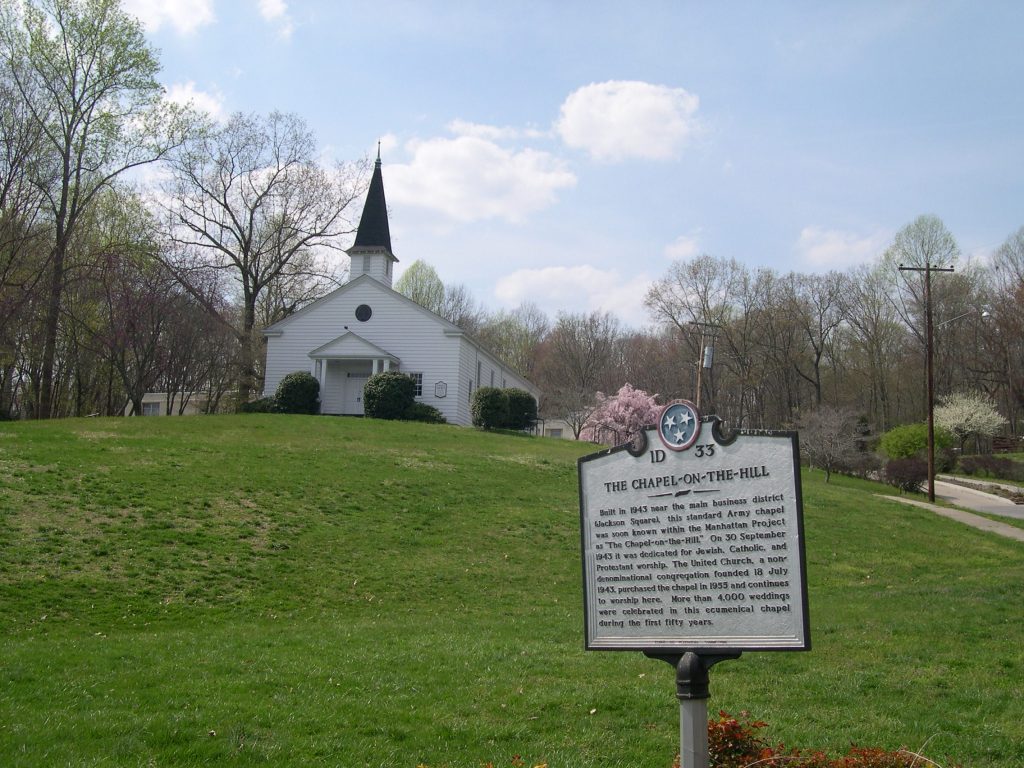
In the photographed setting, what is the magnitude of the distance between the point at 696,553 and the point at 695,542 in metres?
0.06

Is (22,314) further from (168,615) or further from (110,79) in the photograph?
(168,615)

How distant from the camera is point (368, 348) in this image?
1660 inches

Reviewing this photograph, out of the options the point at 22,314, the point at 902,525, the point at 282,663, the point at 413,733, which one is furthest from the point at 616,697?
the point at 22,314

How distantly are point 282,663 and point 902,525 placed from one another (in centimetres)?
2077

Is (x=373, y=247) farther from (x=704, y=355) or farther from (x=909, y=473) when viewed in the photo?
(x=909, y=473)

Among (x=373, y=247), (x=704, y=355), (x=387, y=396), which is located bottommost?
(x=387, y=396)

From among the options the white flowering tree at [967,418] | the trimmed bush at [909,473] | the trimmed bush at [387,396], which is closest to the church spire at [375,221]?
the trimmed bush at [387,396]

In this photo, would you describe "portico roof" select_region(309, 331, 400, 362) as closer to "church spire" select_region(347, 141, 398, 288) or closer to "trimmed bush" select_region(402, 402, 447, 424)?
"trimmed bush" select_region(402, 402, 447, 424)

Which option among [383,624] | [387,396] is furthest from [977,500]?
[383,624]

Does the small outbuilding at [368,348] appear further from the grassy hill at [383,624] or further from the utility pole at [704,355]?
the grassy hill at [383,624]

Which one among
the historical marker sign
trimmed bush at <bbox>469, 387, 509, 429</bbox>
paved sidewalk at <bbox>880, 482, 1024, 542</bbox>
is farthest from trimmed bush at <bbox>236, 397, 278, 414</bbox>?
the historical marker sign

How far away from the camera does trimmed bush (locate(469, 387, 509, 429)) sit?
40562 millimetres

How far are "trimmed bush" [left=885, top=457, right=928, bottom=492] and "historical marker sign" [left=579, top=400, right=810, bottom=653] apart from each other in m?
37.7

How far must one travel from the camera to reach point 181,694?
8.03 metres
